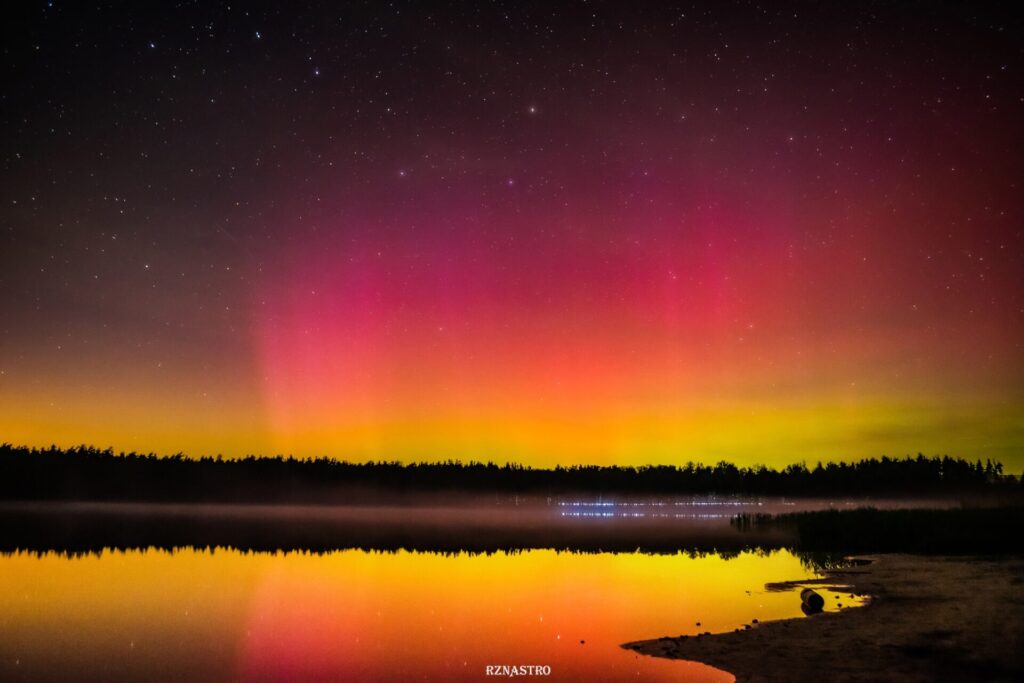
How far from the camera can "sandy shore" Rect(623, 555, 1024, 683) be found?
1223 cm

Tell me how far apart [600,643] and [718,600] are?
6913mm

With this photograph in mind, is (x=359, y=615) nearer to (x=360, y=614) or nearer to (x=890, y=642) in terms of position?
(x=360, y=614)

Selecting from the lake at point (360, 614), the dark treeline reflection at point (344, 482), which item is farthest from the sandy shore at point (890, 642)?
the dark treeline reflection at point (344, 482)

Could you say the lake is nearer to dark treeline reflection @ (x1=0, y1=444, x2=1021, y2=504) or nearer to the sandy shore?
the sandy shore

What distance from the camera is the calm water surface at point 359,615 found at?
1449 cm

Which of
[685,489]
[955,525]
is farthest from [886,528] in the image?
[685,489]

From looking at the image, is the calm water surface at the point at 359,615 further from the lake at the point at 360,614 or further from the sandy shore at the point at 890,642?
the sandy shore at the point at 890,642

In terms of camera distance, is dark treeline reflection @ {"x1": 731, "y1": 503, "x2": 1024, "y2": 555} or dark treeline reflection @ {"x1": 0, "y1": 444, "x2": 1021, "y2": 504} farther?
dark treeline reflection @ {"x1": 0, "y1": 444, "x2": 1021, "y2": 504}

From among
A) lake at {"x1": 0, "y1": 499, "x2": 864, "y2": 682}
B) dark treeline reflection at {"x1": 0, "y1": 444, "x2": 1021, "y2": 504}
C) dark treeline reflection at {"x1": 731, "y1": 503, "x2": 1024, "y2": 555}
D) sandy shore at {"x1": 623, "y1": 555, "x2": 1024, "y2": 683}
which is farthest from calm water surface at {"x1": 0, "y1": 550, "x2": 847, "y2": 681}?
dark treeline reflection at {"x1": 0, "y1": 444, "x2": 1021, "y2": 504}

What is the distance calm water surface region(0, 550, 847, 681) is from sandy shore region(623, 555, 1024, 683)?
111cm

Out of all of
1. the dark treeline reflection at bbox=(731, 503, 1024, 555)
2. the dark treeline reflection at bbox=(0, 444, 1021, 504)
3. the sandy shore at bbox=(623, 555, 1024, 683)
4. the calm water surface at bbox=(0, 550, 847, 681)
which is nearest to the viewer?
the sandy shore at bbox=(623, 555, 1024, 683)

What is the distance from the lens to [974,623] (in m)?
15.9

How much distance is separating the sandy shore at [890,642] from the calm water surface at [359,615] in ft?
3.64

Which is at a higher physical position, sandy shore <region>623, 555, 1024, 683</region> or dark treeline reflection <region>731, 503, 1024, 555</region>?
sandy shore <region>623, 555, 1024, 683</region>
